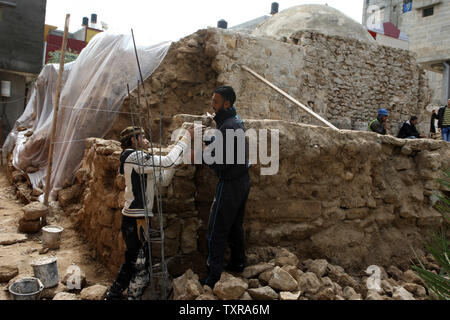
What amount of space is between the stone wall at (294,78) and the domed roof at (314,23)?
75 cm

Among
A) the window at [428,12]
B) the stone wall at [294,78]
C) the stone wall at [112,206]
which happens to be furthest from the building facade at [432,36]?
the stone wall at [112,206]

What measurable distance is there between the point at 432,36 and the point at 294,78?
16580 millimetres

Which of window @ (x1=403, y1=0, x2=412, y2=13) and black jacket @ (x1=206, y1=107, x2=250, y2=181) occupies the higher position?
window @ (x1=403, y1=0, x2=412, y2=13)

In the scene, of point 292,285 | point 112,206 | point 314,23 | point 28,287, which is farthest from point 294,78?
point 28,287

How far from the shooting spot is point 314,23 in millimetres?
9055

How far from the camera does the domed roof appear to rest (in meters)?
8.95

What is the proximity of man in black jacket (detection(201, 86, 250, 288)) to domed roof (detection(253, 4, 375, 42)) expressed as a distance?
21.1 feet

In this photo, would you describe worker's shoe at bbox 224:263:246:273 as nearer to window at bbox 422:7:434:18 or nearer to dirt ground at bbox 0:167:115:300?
dirt ground at bbox 0:167:115:300

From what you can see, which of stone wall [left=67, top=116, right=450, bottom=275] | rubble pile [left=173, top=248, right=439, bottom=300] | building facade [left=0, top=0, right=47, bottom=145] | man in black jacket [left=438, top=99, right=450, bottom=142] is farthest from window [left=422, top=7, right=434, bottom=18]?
rubble pile [left=173, top=248, right=439, bottom=300]

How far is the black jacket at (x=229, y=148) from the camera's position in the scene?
102 inches

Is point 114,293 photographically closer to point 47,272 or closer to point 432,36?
point 47,272

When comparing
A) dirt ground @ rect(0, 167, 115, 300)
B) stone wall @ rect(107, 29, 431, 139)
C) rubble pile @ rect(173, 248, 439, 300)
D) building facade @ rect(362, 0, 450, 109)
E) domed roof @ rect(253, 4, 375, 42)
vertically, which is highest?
building facade @ rect(362, 0, 450, 109)

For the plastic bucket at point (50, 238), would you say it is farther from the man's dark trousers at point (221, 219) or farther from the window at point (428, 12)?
the window at point (428, 12)

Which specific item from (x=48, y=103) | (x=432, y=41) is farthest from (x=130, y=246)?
(x=432, y=41)
